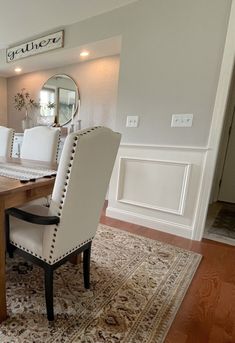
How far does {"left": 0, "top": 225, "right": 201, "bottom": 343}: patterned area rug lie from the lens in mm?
1039

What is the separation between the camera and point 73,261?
1617 mm

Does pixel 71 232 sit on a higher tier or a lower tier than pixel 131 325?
higher

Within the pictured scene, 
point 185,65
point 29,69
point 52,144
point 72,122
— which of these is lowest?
point 52,144

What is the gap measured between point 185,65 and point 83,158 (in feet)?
5.50

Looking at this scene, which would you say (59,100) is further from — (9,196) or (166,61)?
(9,196)

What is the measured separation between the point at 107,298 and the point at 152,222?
3.96 ft

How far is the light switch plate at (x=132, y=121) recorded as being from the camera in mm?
2365

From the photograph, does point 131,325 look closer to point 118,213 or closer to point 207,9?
point 118,213

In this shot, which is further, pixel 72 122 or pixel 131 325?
pixel 72 122

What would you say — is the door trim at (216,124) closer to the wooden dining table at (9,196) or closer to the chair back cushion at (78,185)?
the chair back cushion at (78,185)

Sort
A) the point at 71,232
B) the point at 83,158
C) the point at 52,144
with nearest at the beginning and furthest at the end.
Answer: the point at 83,158 → the point at 71,232 → the point at 52,144

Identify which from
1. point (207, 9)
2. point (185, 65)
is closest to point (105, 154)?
point (185, 65)

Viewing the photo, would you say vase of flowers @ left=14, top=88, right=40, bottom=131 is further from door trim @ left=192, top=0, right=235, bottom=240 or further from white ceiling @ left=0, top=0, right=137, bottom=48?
door trim @ left=192, top=0, right=235, bottom=240

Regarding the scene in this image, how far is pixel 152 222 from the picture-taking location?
2.38 m
